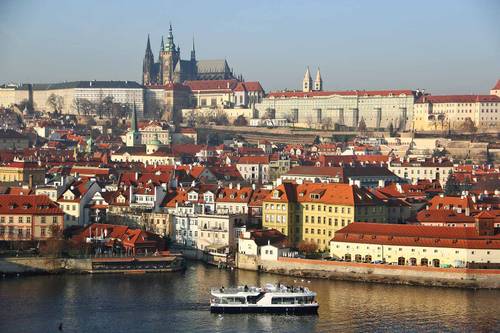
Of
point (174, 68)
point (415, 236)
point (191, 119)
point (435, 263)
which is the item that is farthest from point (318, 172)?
point (174, 68)

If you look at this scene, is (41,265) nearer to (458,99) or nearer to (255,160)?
(255,160)

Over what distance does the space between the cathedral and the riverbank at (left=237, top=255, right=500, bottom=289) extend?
83103 mm

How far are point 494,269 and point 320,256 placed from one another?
4.32 meters

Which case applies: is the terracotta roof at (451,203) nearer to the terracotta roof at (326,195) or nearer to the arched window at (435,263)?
the terracotta roof at (326,195)

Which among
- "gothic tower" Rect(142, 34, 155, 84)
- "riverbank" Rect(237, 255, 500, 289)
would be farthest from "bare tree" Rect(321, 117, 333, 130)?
"riverbank" Rect(237, 255, 500, 289)

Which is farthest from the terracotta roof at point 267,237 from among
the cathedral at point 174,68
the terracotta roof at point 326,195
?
the cathedral at point 174,68

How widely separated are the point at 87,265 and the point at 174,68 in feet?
276

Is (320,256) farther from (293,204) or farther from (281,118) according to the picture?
(281,118)

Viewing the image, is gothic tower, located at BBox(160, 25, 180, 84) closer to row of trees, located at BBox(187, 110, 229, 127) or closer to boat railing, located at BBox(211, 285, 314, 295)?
row of trees, located at BBox(187, 110, 229, 127)

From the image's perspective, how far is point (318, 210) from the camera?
29.7m

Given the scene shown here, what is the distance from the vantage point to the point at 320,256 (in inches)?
1105

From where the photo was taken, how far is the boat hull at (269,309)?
2230 centimetres

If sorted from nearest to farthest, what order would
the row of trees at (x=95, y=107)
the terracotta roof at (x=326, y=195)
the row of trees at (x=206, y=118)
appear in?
the terracotta roof at (x=326, y=195) < the row of trees at (x=206, y=118) < the row of trees at (x=95, y=107)

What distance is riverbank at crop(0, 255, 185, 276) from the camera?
26531 millimetres
